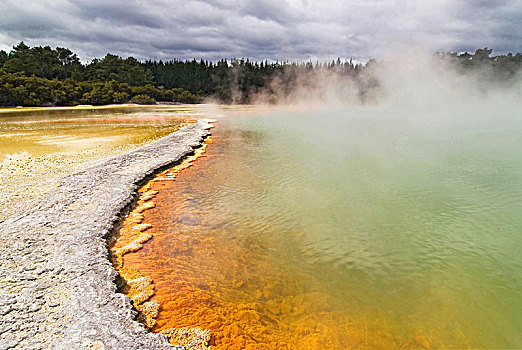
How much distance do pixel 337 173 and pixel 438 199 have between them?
284 cm

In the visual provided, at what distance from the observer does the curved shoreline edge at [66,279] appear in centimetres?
290

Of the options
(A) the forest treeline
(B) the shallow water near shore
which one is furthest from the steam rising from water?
(B) the shallow water near shore

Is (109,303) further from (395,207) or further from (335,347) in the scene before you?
(395,207)

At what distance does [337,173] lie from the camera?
9000mm

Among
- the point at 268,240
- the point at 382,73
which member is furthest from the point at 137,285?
the point at 382,73

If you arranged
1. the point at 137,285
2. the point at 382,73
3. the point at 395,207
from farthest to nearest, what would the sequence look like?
the point at 382,73, the point at 395,207, the point at 137,285

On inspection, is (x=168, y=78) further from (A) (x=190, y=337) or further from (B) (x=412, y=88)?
(A) (x=190, y=337)

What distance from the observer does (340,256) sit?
15.4 ft

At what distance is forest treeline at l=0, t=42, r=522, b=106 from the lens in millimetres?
48406

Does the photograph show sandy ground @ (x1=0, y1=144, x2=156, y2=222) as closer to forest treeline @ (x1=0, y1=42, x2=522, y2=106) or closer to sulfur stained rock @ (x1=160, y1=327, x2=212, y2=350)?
sulfur stained rock @ (x1=160, y1=327, x2=212, y2=350)

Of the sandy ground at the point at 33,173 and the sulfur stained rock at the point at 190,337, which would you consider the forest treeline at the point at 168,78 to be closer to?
the sandy ground at the point at 33,173

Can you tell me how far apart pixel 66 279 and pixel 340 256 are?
3.78 metres

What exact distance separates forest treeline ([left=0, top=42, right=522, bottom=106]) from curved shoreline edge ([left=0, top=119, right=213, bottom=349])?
49.7m

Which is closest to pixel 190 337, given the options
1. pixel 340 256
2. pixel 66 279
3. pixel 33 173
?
pixel 66 279
